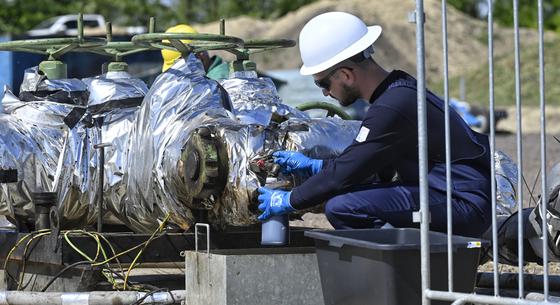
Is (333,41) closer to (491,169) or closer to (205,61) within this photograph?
(491,169)

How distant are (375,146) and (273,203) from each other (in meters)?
0.55

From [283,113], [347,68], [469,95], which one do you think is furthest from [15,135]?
[469,95]

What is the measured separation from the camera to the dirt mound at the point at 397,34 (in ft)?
117

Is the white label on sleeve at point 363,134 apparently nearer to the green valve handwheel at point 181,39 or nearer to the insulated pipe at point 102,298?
the insulated pipe at point 102,298

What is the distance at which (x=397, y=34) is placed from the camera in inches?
1474

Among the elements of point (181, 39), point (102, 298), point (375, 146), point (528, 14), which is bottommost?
point (102, 298)

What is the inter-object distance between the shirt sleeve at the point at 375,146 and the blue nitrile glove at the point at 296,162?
0.29 metres

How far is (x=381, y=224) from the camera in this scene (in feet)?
16.6

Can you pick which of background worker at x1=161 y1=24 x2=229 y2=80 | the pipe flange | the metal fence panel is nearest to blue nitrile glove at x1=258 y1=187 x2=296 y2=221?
the pipe flange

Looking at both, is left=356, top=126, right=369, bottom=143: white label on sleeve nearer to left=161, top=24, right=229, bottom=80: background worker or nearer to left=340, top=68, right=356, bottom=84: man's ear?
left=340, top=68, right=356, bottom=84: man's ear

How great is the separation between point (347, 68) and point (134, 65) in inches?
690

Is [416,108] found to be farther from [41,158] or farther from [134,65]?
[134,65]

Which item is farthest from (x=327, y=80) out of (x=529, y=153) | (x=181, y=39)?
(x=529, y=153)

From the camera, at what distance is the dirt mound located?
35.7 metres
